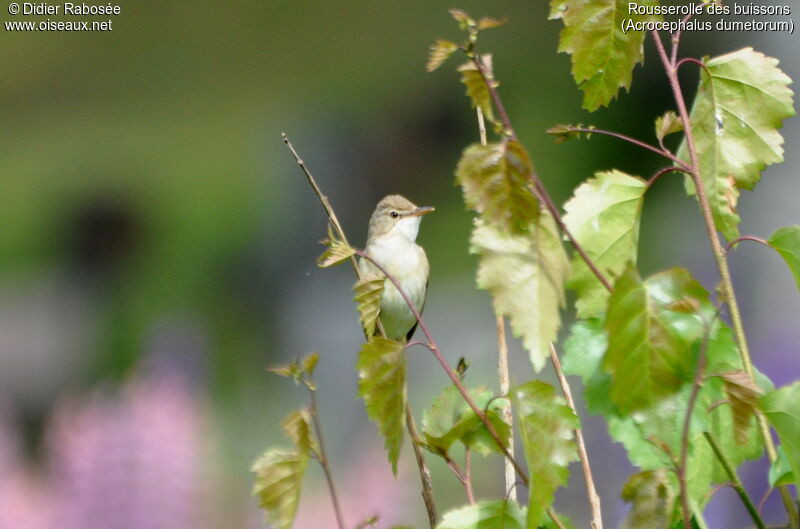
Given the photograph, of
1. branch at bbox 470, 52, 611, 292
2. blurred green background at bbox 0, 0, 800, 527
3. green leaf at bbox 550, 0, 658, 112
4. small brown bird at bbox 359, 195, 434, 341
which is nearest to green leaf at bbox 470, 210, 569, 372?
branch at bbox 470, 52, 611, 292

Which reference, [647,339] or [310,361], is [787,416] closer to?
[647,339]

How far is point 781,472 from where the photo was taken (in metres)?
0.55

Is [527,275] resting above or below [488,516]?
above

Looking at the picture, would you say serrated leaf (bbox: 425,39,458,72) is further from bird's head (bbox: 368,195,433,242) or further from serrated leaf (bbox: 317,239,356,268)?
bird's head (bbox: 368,195,433,242)

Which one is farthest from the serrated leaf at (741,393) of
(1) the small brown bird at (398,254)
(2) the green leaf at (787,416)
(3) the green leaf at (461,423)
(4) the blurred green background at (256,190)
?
(4) the blurred green background at (256,190)

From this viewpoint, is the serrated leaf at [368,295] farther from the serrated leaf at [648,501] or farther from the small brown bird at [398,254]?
the small brown bird at [398,254]

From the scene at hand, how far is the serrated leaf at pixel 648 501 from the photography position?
0.52m

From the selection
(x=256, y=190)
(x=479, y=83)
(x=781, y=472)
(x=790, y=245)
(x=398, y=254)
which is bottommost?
(x=781, y=472)

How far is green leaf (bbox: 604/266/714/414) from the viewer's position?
0.49m

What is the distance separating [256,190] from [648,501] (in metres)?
3.97

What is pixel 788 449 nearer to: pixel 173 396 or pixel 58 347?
pixel 173 396

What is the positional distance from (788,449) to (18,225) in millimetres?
4579

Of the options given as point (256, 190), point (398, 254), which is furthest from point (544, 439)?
point (256, 190)

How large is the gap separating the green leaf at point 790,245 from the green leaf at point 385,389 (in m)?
0.21
